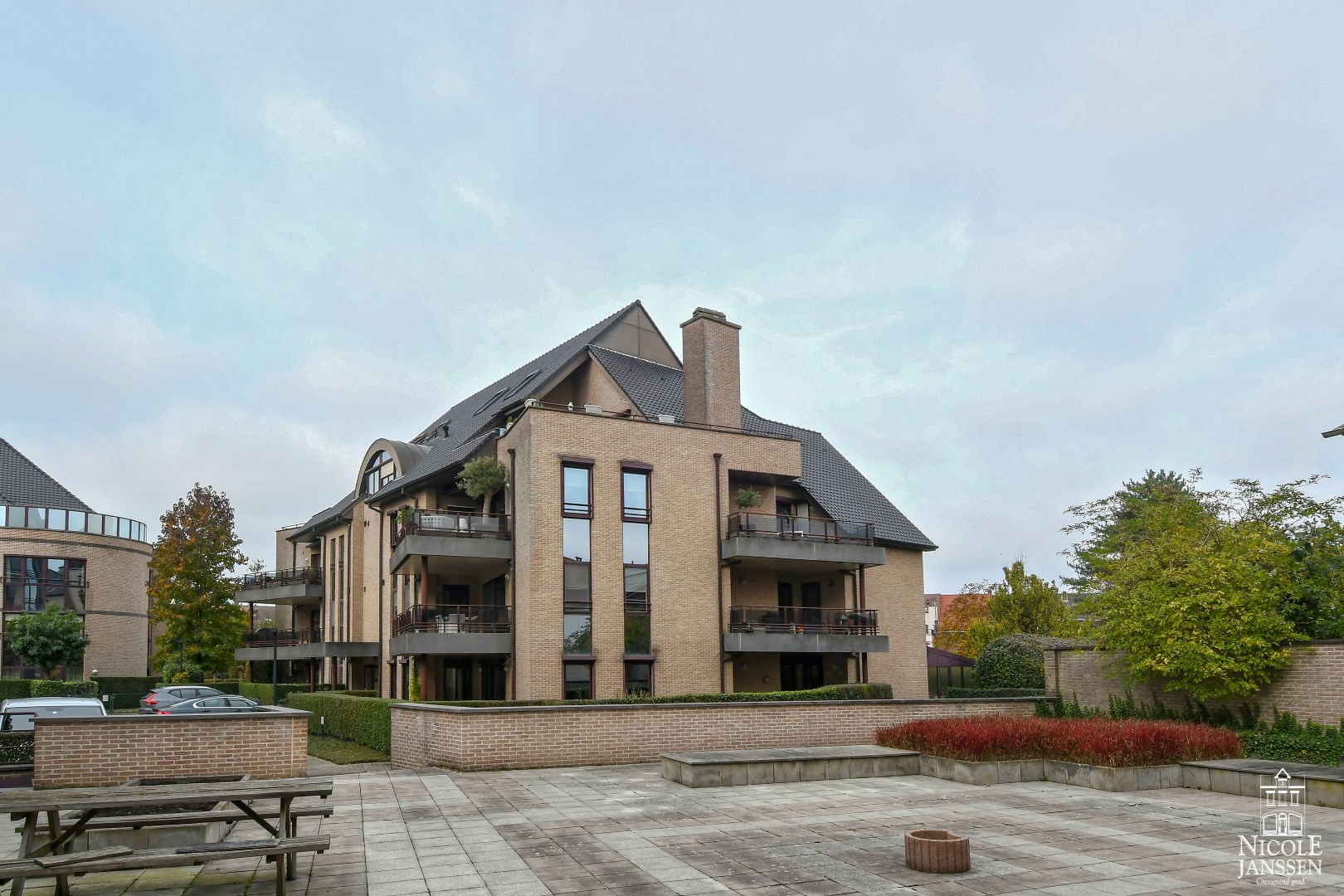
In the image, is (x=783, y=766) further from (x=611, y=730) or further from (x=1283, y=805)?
(x=1283, y=805)

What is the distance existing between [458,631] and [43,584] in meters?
32.3

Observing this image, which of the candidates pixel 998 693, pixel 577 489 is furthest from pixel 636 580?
pixel 998 693

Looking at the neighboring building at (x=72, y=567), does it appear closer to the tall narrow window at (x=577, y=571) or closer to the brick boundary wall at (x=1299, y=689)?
the tall narrow window at (x=577, y=571)

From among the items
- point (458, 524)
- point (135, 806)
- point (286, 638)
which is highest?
point (458, 524)

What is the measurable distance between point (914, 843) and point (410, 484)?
80.9ft

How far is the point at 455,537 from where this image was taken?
85.7ft

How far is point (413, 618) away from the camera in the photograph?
86.1ft

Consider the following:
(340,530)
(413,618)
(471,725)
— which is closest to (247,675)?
(340,530)

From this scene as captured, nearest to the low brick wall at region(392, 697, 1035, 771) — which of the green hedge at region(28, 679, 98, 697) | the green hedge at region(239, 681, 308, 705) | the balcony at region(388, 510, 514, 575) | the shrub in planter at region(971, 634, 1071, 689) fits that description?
the balcony at region(388, 510, 514, 575)

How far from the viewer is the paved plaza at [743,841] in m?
8.23

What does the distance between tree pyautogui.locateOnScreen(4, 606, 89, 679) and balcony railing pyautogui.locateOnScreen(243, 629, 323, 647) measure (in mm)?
7800

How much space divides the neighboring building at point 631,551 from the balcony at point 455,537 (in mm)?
48

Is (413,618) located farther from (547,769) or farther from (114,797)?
(114,797)

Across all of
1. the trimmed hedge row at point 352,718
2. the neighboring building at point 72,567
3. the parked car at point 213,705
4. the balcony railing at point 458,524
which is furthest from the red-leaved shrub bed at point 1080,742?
the neighboring building at point 72,567
